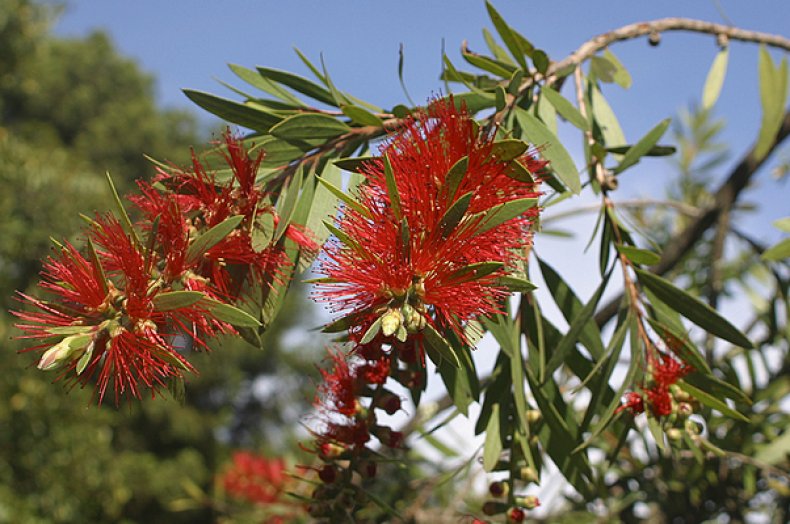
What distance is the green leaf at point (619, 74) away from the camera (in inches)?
33.1

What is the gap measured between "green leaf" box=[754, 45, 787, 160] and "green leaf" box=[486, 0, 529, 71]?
0.46m

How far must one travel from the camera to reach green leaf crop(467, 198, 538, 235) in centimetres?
44

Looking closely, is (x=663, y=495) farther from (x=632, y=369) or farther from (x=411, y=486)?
(x=632, y=369)

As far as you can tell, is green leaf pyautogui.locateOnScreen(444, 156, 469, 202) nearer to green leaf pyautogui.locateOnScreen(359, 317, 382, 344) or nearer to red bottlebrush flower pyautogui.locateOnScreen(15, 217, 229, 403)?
green leaf pyautogui.locateOnScreen(359, 317, 382, 344)

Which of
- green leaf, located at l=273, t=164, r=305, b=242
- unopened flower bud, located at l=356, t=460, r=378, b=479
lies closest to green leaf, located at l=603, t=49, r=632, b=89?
green leaf, located at l=273, t=164, r=305, b=242

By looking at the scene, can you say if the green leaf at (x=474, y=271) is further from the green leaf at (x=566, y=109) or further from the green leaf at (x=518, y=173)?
the green leaf at (x=566, y=109)

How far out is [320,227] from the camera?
0.58 meters

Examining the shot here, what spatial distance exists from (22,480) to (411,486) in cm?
377

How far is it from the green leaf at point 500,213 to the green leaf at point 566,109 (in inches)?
10.4

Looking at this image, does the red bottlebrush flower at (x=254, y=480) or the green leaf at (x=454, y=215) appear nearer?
the green leaf at (x=454, y=215)

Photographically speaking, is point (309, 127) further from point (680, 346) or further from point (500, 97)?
point (680, 346)

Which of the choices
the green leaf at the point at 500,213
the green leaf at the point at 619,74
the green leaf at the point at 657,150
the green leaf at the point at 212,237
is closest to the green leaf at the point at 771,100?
the green leaf at the point at 619,74

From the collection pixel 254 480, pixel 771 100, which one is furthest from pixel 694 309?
pixel 254 480

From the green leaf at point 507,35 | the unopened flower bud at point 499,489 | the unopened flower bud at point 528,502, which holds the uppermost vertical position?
the green leaf at point 507,35
